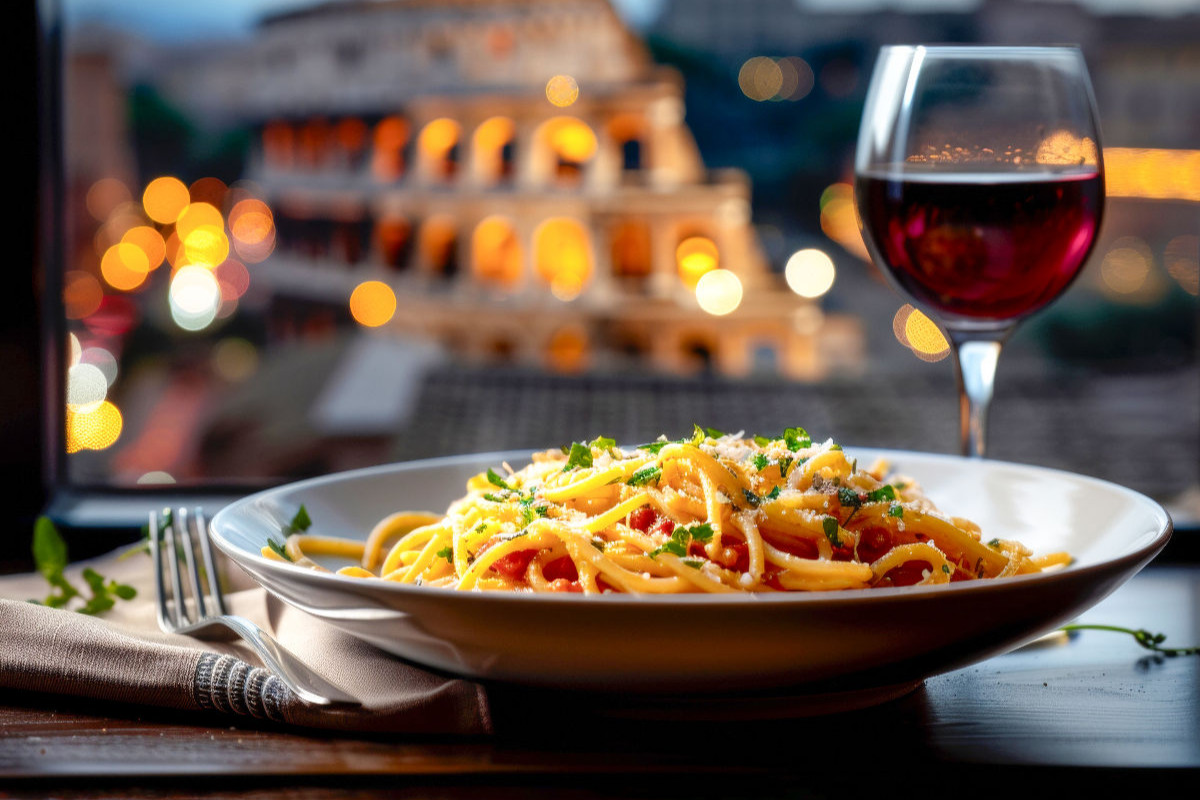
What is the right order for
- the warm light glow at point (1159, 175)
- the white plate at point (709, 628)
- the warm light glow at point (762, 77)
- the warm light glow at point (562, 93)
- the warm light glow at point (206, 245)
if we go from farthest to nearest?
1. the warm light glow at point (206, 245)
2. the warm light glow at point (562, 93)
3. the warm light glow at point (1159, 175)
4. the warm light glow at point (762, 77)
5. the white plate at point (709, 628)

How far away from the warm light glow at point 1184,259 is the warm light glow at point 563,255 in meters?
6.26

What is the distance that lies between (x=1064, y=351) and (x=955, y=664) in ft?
48.4

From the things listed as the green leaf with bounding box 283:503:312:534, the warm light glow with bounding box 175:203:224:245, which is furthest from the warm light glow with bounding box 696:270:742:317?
the green leaf with bounding box 283:503:312:534

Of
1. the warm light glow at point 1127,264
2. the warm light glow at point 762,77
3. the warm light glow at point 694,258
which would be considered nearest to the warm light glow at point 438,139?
the warm light glow at point 694,258

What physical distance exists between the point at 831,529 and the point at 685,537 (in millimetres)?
90

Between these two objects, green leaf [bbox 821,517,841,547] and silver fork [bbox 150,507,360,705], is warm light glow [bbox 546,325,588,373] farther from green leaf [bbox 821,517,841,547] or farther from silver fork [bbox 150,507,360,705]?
green leaf [bbox 821,517,841,547]

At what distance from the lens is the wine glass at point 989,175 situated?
84 cm

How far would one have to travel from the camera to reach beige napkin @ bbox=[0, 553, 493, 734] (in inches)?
24.3

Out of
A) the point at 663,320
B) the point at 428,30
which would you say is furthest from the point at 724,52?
the point at 428,30

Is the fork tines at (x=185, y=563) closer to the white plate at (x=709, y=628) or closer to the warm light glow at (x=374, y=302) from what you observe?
the white plate at (x=709, y=628)

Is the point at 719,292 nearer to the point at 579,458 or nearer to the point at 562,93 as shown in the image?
the point at 562,93

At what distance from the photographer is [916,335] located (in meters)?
15.8

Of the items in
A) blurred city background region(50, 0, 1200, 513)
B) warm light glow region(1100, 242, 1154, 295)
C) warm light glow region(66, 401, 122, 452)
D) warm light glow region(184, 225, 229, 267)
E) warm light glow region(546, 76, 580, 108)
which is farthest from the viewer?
warm light glow region(184, 225, 229, 267)

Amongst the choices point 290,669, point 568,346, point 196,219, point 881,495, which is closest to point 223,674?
point 290,669
